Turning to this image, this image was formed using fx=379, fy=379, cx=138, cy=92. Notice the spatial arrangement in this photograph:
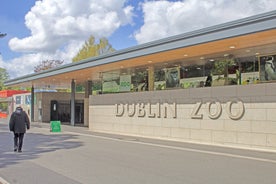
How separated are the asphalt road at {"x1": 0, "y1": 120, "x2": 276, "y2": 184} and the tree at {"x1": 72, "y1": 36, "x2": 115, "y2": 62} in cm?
3786

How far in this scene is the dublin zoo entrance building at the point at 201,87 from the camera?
1441 centimetres

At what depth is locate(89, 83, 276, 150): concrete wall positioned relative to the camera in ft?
47.3

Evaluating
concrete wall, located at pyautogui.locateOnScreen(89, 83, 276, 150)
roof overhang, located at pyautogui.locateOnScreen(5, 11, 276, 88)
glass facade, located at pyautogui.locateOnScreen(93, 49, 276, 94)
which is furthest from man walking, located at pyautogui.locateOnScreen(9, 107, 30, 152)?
glass facade, located at pyautogui.locateOnScreen(93, 49, 276, 94)

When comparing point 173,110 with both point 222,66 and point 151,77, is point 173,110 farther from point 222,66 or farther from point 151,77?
point 222,66

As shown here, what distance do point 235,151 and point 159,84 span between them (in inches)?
287

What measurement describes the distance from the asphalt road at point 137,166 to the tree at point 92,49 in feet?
124

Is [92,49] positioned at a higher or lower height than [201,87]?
higher

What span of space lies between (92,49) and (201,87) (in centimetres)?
3616

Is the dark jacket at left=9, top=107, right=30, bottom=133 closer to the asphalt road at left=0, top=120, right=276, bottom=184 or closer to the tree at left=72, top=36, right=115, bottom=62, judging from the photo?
the asphalt road at left=0, top=120, right=276, bottom=184

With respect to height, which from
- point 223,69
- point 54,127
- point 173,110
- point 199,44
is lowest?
point 54,127

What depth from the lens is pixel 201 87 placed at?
17.4 m

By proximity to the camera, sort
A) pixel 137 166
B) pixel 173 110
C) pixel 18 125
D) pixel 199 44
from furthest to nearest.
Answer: pixel 173 110 < pixel 199 44 < pixel 18 125 < pixel 137 166

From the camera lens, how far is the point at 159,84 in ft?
66.6

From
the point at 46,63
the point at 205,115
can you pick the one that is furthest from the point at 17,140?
the point at 46,63
